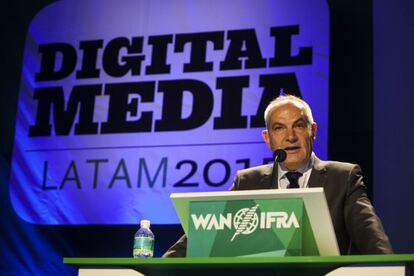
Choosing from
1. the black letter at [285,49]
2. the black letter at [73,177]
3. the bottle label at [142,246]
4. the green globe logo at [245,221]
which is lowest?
the bottle label at [142,246]

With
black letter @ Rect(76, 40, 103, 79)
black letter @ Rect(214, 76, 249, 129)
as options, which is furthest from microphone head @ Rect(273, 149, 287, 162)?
black letter @ Rect(76, 40, 103, 79)

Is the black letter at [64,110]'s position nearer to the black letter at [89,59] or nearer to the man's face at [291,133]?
the black letter at [89,59]

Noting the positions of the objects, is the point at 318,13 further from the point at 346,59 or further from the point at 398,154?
the point at 398,154

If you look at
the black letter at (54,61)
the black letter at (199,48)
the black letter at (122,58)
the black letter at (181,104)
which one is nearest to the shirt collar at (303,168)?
the black letter at (181,104)

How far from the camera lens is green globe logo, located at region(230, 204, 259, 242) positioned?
6.42ft

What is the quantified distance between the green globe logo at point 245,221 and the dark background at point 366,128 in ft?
6.31

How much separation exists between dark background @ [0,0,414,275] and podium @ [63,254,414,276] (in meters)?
1.97

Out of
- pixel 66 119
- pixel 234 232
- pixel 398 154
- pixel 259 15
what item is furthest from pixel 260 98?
pixel 234 232

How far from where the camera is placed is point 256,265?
73.0 inches

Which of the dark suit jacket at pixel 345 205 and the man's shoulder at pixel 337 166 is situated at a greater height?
the man's shoulder at pixel 337 166

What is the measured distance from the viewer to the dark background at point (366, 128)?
147 inches

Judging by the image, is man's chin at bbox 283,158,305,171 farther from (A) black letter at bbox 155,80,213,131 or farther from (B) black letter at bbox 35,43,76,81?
(B) black letter at bbox 35,43,76,81

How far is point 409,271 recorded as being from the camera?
5.80ft

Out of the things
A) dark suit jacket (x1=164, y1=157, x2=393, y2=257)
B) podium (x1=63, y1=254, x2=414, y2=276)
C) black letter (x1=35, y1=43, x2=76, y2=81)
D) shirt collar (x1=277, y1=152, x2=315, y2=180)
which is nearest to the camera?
podium (x1=63, y1=254, x2=414, y2=276)
